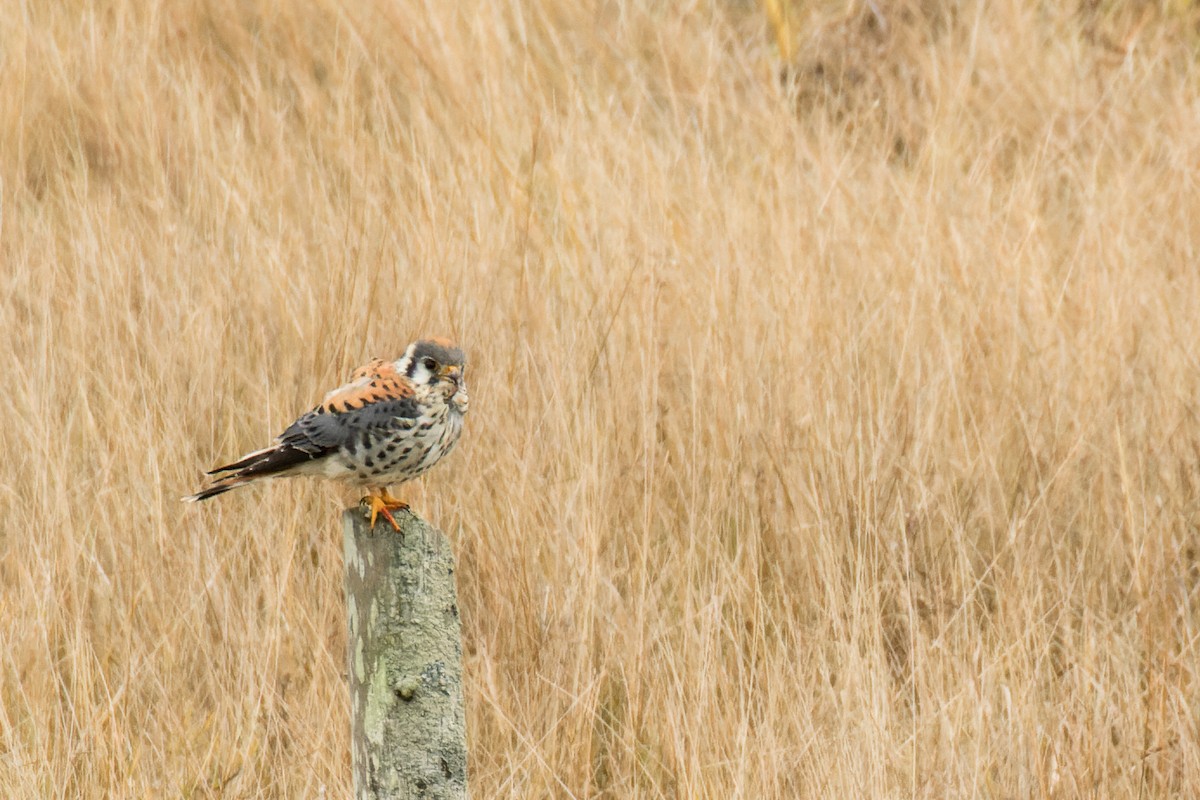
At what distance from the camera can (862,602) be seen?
3.19m

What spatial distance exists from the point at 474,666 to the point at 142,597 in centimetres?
78

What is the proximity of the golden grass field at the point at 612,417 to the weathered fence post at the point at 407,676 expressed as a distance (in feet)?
2.11

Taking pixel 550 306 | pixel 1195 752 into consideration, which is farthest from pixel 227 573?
pixel 1195 752

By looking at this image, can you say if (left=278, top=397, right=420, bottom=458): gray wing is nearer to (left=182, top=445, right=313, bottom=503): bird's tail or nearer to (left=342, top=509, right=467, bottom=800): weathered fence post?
(left=182, top=445, right=313, bottom=503): bird's tail

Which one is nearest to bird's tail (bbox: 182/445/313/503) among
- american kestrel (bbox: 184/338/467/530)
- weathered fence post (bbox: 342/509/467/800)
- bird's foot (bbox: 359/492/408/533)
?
american kestrel (bbox: 184/338/467/530)

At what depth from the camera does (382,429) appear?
8.10 ft

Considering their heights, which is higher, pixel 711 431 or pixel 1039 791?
pixel 711 431

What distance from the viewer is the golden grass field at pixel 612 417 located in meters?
2.92

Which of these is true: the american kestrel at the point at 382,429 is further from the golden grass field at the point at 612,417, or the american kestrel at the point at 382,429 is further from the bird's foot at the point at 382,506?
the golden grass field at the point at 612,417

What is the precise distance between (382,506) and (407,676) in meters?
0.34

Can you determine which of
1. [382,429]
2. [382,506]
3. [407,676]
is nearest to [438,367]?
[382,429]

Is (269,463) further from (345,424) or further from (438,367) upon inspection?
(438,367)

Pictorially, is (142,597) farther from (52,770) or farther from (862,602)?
(862,602)

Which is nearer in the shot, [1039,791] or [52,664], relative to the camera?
[1039,791]
